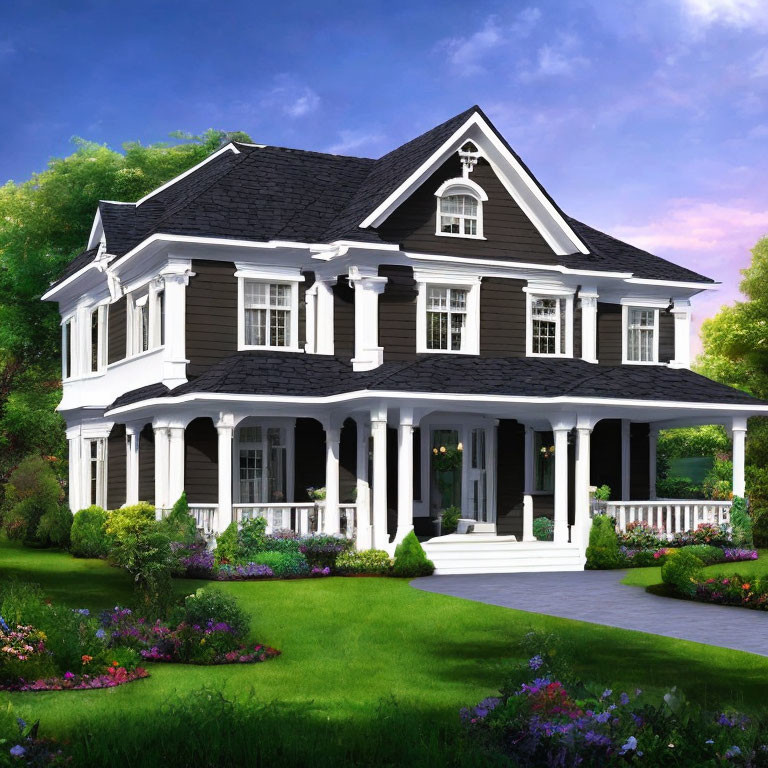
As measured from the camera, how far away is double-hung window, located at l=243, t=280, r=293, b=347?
28.2m

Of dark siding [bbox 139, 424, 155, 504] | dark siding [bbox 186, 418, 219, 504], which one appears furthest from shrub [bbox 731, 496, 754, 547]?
dark siding [bbox 139, 424, 155, 504]

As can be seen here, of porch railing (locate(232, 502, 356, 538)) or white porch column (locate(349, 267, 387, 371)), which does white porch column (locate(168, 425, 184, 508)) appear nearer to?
porch railing (locate(232, 502, 356, 538))

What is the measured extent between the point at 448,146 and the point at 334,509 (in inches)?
354

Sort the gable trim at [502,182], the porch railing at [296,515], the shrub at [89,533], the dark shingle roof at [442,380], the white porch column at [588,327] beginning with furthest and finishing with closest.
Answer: the white porch column at [588,327]
the shrub at [89,533]
the gable trim at [502,182]
the porch railing at [296,515]
the dark shingle roof at [442,380]

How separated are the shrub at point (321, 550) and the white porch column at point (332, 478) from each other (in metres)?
1.03

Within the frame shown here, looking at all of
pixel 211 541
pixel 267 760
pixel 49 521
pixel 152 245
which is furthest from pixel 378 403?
pixel 267 760

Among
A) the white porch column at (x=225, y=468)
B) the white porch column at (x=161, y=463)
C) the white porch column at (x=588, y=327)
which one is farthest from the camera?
the white porch column at (x=588, y=327)

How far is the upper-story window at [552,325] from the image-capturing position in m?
30.0

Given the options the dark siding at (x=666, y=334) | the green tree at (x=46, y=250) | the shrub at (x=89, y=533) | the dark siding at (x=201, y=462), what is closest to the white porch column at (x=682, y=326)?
the dark siding at (x=666, y=334)

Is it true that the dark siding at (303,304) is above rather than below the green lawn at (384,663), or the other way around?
above

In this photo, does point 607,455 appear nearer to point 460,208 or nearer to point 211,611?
point 460,208

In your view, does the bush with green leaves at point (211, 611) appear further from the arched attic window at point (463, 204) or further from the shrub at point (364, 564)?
the arched attic window at point (463, 204)

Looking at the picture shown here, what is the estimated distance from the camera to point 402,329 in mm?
28250

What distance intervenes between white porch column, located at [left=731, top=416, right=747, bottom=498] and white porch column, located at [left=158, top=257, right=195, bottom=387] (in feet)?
42.5
